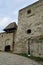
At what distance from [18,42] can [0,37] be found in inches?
171

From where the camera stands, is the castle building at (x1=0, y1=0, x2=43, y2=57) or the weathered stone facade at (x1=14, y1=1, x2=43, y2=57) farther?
the weathered stone facade at (x1=14, y1=1, x2=43, y2=57)

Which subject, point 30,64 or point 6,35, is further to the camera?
point 6,35

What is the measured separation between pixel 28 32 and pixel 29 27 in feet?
1.94

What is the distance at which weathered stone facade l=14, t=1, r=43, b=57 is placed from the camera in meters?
19.3

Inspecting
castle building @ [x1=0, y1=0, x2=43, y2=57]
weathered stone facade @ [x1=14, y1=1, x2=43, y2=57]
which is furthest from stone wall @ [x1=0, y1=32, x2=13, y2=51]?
weathered stone facade @ [x1=14, y1=1, x2=43, y2=57]

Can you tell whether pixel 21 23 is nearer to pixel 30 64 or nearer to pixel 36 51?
pixel 36 51

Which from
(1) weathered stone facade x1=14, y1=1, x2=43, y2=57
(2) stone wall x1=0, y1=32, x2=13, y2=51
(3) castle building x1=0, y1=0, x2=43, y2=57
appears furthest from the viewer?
(2) stone wall x1=0, y1=32, x2=13, y2=51

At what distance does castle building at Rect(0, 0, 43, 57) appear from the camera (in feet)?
61.7

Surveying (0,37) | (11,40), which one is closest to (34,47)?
(11,40)

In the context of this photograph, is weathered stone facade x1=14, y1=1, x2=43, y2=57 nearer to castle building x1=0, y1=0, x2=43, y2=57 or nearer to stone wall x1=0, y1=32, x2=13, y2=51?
castle building x1=0, y1=0, x2=43, y2=57

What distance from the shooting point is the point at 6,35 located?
2450 centimetres

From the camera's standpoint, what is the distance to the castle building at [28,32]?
61.7 feet

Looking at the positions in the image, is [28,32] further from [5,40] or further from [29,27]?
[5,40]

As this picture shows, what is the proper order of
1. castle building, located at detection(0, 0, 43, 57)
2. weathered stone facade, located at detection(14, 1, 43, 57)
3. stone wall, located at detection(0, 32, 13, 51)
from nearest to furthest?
castle building, located at detection(0, 0, 43, 57), weathered stone facade, located at detection(14, 1, 43, 57), stone wall, located at detection(0, 32, 13, 51)
